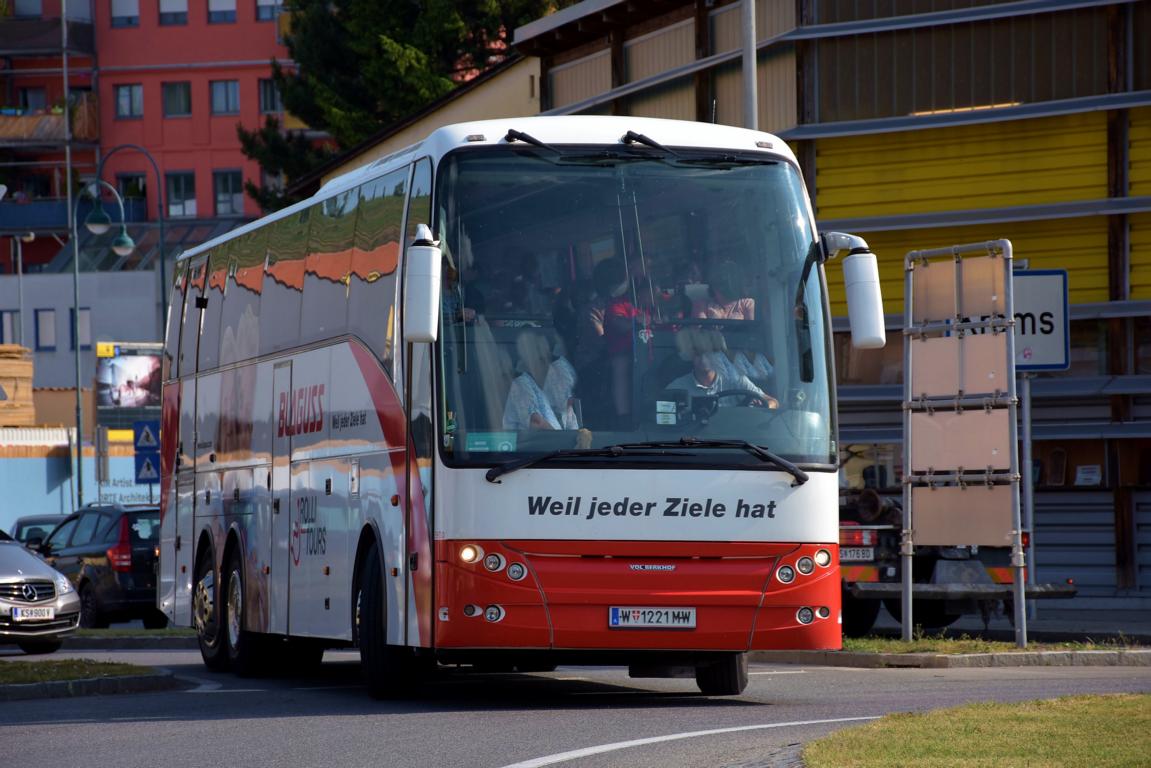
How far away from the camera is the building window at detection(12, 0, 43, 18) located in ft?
301

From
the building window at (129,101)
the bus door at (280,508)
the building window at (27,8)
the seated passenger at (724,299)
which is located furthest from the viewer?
the building window at (129,101)

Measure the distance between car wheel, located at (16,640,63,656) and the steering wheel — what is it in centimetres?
1206

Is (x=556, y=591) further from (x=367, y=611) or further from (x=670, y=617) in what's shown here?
(x=367, y=611)

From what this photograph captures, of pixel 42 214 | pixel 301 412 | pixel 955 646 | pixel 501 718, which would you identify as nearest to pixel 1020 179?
pixel 955 646

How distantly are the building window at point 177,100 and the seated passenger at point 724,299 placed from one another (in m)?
80.5

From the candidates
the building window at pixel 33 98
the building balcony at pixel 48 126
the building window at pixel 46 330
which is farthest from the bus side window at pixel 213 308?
the building window at pixel 33 98

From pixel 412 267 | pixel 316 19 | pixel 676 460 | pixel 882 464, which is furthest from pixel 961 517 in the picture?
pixel 316 19

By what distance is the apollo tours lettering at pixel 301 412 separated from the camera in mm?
16719

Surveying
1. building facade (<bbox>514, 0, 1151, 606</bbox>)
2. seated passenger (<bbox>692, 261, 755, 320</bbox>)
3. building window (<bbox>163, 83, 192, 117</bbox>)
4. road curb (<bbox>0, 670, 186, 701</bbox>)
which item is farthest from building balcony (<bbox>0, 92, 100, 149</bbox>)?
seated passenger (<bbox>692, 261, 755, 320</bbox>)

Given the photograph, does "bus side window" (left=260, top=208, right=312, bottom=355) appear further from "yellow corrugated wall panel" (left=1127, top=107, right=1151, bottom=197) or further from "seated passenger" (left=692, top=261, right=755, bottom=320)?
"yellow corrugated wall panel" (left=1127, top=107, right=1151, bottom=197)

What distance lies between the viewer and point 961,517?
1905cm

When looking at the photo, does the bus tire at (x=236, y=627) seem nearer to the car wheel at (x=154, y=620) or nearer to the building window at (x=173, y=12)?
the car wheel at (x=154, y=620)

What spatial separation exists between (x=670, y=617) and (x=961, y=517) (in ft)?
19.8

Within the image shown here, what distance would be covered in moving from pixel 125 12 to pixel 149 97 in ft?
12.0
